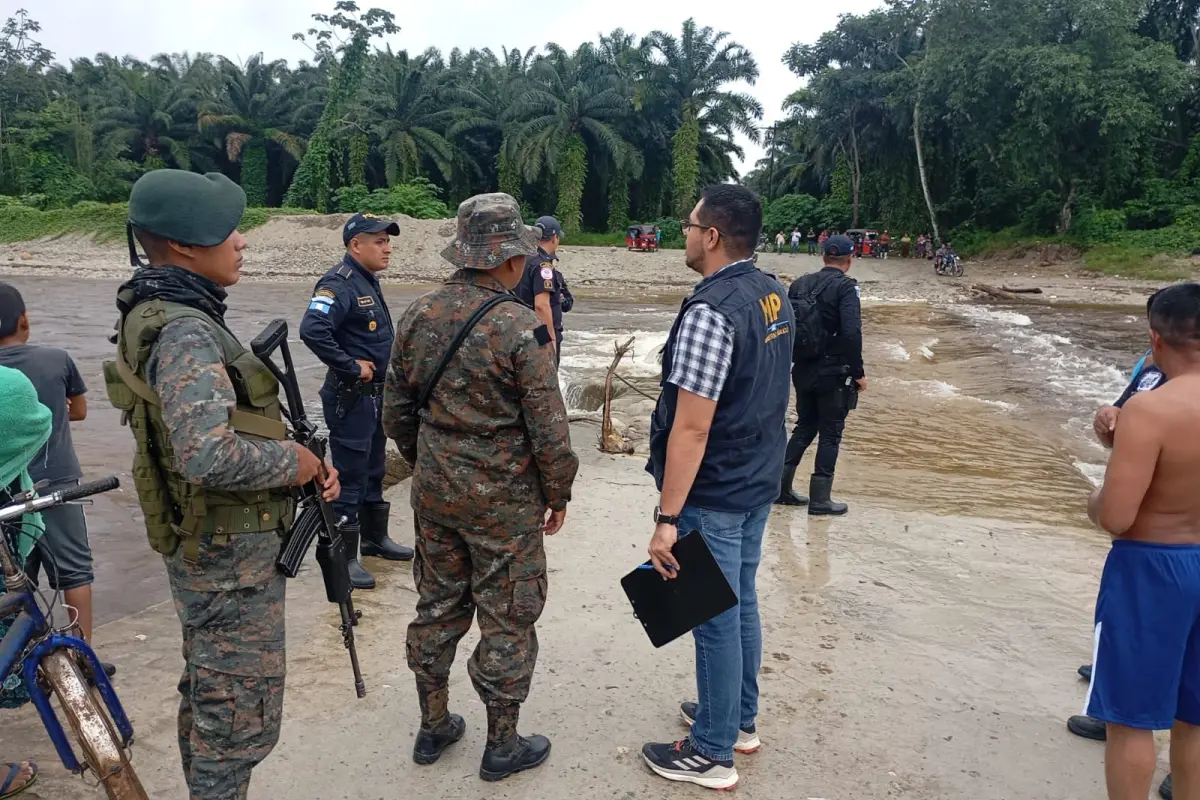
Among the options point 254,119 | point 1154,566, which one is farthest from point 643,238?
point 1154,566


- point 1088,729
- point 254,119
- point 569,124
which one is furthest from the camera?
point 254,119

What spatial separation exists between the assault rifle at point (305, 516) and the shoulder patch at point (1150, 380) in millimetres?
2831

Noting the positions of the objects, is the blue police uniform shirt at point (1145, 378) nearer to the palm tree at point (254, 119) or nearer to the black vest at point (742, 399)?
the black vest at point (742, 399)

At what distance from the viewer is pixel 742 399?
2.83 m

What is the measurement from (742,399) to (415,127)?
4364cm

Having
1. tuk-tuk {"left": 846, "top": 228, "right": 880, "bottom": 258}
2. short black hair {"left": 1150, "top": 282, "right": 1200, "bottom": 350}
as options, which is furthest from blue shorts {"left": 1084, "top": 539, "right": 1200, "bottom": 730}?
tuk-tuk {"left": 846, "top": 228, "right": 880, "bottom": 258}

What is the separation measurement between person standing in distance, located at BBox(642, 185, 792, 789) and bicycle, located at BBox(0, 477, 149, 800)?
1671mm

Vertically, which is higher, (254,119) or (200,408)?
(254,119)

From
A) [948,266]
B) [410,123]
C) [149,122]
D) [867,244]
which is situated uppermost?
[149,122]

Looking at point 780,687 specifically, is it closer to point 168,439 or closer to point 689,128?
point 168,439

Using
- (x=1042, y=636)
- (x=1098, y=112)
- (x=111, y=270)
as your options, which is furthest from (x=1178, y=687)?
(x=111, y=270)

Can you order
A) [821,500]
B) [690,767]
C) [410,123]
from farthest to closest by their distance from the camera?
[410,123]
[821,500]
[690,767]

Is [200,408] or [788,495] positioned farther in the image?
[788,495]

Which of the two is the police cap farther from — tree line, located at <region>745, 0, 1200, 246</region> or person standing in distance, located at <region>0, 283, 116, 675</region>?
tree line, located at <region>745, 0, 1200, 246</region>
